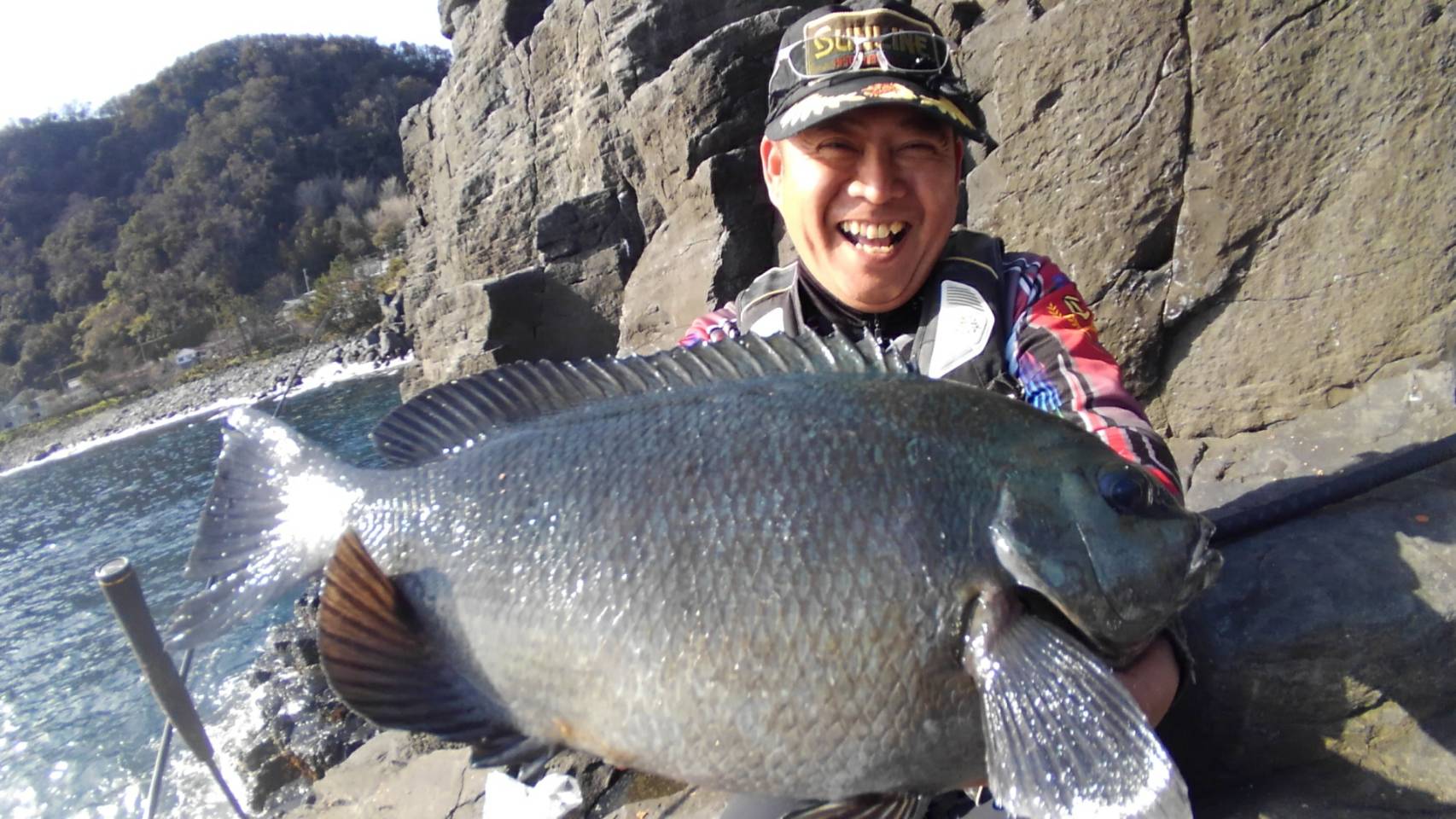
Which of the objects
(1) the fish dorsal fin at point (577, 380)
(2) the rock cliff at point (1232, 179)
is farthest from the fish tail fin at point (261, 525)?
(2) the rock cliff at point (1232, 179)

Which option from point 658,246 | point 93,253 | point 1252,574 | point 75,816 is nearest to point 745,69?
point 658,246

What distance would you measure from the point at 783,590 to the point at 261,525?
3.79ft

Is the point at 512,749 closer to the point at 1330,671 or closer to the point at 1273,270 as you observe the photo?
the point at 1330,671

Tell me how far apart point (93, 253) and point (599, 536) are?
68.4 metres

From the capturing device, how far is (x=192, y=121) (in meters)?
59.4

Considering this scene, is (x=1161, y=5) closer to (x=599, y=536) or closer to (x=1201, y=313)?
(x=1201, y=313)

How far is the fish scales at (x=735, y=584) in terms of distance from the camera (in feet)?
3.84

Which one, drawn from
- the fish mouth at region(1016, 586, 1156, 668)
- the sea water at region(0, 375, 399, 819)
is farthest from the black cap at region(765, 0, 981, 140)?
the sea water at region(0, 375, 399, 819)

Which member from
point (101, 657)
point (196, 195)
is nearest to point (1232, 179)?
point (101, 657)

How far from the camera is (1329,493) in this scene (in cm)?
225

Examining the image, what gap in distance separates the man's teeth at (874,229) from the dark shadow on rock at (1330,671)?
56.8 inches

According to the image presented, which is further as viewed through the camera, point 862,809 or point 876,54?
point 876,54

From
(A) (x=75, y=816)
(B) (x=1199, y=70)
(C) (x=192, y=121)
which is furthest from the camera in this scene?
(C) (x=192, y=121)

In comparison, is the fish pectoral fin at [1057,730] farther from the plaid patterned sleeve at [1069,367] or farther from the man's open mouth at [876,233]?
the man's open mouth at [876,233]
